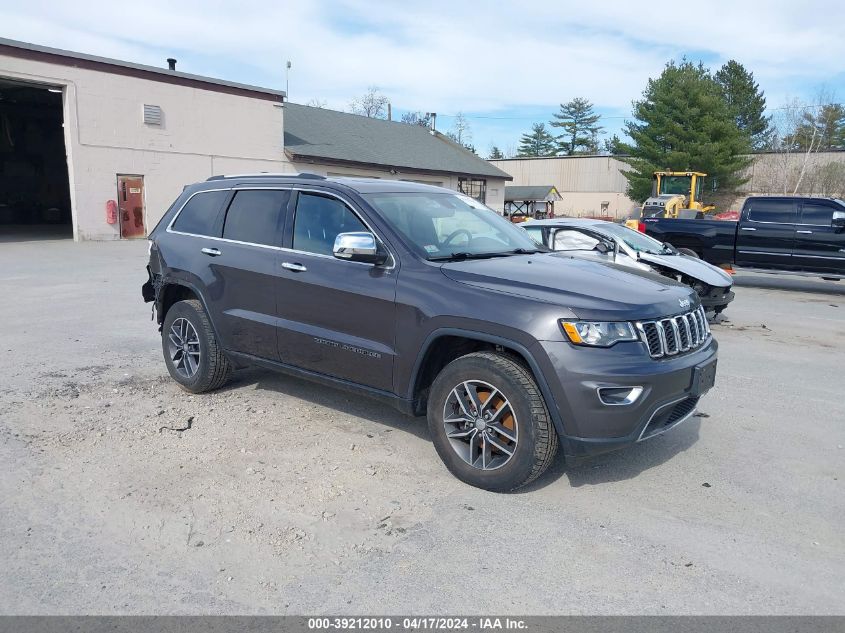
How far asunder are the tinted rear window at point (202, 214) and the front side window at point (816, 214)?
12.5 meters

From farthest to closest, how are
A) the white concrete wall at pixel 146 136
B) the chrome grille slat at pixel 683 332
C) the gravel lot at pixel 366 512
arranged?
the white concrete wall at pixel 146 136 < the chrome grille slat at pixel 683 332 < the gravel lot at pixel 366 512

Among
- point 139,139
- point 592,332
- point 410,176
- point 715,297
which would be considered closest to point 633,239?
point 715,297

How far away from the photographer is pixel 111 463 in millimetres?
4473

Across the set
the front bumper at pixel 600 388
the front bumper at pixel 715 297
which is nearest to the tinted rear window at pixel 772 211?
the front bumper at pixel 715 297

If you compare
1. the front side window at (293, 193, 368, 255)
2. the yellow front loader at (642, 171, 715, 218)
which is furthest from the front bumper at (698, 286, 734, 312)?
the yellow front loader at (642, 171, 715, 218)

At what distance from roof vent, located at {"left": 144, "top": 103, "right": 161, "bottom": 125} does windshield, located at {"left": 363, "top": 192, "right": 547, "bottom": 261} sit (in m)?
22.3

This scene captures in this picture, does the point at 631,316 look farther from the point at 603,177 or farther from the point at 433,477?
→ the point at 603,177

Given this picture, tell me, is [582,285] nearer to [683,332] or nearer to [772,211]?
[683,332]

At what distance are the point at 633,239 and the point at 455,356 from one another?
6.93 m

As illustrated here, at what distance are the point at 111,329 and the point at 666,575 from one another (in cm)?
758

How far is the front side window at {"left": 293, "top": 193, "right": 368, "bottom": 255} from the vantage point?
4.86m

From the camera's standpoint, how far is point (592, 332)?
378 centimetres

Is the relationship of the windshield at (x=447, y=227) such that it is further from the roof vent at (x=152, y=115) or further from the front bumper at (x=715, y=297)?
the roof vent at (x=152, y=115)

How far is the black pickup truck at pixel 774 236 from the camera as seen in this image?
1357 cm
